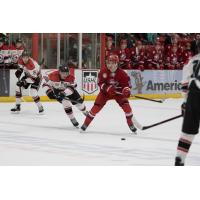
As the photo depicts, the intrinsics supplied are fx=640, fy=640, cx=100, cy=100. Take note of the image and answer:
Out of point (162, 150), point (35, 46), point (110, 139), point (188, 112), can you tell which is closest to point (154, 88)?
point (35, 46)

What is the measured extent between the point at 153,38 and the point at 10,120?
6.59ft

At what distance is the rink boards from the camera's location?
789 cm

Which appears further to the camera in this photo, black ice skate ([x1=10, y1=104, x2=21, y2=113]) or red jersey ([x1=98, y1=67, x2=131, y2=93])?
black ice skate ([x1=10, y1=104, x2=21, y2=113])

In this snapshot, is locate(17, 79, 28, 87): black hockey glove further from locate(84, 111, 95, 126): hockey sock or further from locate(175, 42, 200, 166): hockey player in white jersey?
locate(175, 42, 200, 166): hockey player in white jersey

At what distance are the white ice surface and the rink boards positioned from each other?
2.65 ft

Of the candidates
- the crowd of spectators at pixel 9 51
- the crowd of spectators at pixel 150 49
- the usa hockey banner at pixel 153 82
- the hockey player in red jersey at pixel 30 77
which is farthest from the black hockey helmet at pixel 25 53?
the usa hockey banner at pixel 153 82

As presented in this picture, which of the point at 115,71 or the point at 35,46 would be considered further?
the point at 35,46

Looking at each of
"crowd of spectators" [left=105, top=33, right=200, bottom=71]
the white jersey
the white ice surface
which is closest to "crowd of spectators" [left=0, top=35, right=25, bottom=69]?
the white jersey

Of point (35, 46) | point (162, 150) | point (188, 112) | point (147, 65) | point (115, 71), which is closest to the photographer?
point (188, 112)

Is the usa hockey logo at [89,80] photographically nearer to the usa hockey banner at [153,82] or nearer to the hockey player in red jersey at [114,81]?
the usa hockey banner at [153,82]

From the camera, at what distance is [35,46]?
7.37 metres

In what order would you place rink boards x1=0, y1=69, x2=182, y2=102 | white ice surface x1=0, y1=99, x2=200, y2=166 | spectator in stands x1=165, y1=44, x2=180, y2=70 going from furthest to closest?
1. rink boards x1=0, y1=69, x2=182, y2=102
2. spectator in stands x1=165, y1=44, x2=180, y2=70
3. white ice surface x1=0, y1=99, x2=200, y2=166

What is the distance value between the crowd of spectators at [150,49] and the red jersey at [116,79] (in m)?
1.99

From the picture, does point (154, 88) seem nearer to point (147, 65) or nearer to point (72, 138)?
point (147, 65)
